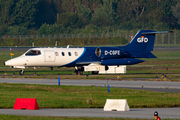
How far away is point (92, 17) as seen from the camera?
131 m

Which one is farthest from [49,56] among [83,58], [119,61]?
[119,61]

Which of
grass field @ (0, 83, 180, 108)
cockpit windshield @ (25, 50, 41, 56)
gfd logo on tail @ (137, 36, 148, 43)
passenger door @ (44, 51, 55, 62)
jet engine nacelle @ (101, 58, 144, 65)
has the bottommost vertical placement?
grass field @ (0, 83, 180, 108)

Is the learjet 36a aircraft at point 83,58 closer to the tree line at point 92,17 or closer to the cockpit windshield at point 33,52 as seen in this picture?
the cockpit windshield at point 33,52

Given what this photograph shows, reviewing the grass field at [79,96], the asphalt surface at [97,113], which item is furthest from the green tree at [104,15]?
the asphalt surface at [97,113]

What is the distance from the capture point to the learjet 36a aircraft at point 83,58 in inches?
1777

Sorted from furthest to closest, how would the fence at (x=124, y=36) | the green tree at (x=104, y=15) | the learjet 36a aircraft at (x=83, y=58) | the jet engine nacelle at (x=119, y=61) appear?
the green tree at (x=104, y=15) < the fence at (x=124, y=36) < the jet engine nacelle at (x=119, y=61) < the learjet 36a aircraft at (x=83, y=58)

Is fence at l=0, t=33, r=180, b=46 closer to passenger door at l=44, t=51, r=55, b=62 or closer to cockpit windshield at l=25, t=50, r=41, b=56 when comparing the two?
passenger door at l=44, t=51, r=55, b=62

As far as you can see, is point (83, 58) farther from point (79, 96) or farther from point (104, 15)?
point (104, 15)

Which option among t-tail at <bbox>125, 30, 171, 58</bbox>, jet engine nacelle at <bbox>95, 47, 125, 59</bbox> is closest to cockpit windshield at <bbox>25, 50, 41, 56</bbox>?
jet engine nacelle at <bbox>95, 47, 125, 59</bbox>

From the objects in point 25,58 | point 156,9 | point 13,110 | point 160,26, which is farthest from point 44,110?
point 156,9

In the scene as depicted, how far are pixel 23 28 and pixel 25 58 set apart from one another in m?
77.9

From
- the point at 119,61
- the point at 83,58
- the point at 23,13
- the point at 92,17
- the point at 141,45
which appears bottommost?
the point at 119,61

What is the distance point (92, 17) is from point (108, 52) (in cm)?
8480

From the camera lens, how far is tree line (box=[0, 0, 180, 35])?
4695 inches
